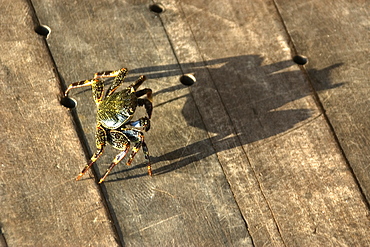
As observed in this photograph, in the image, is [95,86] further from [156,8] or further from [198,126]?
[156,8]

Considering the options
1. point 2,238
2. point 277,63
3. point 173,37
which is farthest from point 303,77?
point 2,238

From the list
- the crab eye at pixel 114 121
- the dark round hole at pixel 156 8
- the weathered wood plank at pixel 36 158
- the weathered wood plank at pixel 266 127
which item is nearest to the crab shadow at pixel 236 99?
the weathered wood plank at pixel 266 127

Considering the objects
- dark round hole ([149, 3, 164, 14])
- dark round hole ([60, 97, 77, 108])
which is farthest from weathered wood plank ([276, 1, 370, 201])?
dark round hole ([60, 97, 77, 108])

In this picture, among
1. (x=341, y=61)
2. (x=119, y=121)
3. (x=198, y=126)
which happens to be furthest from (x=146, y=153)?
(x=341, y=61)

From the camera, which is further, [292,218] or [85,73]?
[85,73]

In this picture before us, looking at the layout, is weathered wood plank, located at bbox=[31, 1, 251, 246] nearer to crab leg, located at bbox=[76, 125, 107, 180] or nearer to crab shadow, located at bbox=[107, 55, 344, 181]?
crab shadow, located at bbox=[107, 55, 344, 181]

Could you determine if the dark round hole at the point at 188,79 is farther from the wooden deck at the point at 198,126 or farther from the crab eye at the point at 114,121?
the crab eye at the point at 114,121

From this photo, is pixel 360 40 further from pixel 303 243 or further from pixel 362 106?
pixel 303 243
